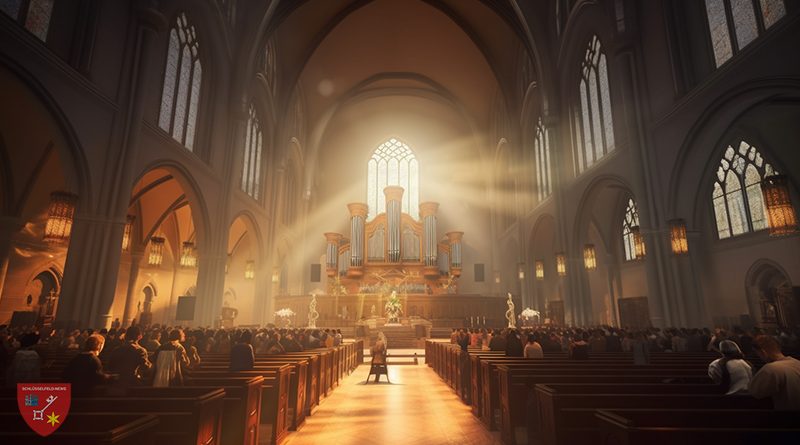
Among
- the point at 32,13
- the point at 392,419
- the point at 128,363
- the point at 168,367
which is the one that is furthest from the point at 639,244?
the point at 32,13

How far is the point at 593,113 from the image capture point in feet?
51.4

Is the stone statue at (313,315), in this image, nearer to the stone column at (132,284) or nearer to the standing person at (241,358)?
the stone column at (132,284)

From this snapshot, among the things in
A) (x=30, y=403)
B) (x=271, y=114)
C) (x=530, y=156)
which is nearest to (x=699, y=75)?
(x=530, y=156)

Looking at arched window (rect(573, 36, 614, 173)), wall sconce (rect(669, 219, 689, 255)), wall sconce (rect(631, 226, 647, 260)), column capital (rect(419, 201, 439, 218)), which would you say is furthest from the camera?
column capital (rect(419, 201, 439, 218))

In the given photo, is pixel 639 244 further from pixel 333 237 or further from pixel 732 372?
pixel 333 237

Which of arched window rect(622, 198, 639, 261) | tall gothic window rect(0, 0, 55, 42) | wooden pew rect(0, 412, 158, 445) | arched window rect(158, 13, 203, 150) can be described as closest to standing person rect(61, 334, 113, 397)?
wooden pew rect(0, 412, 158, 445)

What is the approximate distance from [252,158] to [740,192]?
19972 millimetres

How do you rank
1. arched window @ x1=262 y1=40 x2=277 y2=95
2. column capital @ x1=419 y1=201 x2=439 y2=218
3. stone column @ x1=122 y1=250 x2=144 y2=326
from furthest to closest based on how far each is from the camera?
column capital @ x1=419 y1=201 x2=439 y2=218 < arched window @ x1=262 y1=40 x2=277 y2=95 < stone column @ x1=122 y1=250 x2=144 y2=326

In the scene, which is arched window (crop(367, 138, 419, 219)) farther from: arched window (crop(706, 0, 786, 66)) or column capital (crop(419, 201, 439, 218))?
arched window (crop(706, 0, 786, 66))

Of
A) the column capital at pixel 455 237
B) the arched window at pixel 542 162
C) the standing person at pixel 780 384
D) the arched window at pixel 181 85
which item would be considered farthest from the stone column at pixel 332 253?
the standing person at pixel 780 384

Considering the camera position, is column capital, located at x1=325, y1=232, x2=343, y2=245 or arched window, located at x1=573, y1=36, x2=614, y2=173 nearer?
arched window, located at x1=573, y1=36, x2=614, y2=173

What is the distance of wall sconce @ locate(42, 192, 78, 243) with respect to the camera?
7.87 metres

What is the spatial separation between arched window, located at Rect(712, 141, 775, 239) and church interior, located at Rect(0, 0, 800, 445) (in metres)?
0.08

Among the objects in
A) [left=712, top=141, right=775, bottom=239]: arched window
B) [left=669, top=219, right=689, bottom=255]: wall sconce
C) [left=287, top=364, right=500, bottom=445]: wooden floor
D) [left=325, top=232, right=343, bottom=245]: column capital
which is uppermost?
[left=325, top=232, right=343, bottom=245]: column capital
